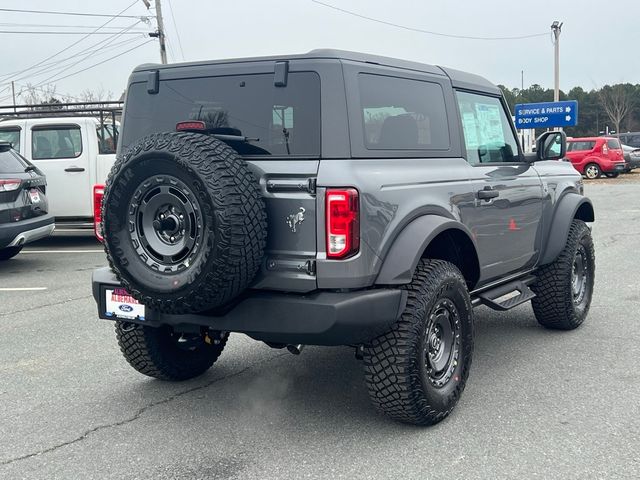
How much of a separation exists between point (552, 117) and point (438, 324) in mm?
29910

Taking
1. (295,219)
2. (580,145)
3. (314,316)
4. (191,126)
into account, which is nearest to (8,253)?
(191,126)

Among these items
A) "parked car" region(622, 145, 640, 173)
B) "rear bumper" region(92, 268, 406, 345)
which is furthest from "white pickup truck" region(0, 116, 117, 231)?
"parked car" region(622, 145, 640, 173)

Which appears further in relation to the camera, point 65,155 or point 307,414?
point 65,155

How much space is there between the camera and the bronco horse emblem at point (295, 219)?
3502 millimetres

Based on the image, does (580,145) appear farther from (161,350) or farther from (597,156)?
(161,350)

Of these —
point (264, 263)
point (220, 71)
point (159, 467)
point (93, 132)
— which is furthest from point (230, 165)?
point (93, 132)

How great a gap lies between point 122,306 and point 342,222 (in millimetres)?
1382

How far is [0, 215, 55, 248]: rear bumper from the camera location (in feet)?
28.7

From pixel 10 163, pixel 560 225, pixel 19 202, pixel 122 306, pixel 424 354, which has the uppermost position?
pixel 10 163

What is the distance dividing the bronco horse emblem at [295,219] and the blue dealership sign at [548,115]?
30.2 metres

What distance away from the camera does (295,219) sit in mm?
3518

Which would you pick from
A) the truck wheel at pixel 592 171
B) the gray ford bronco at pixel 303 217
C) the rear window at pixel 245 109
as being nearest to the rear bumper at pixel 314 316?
the gray ford bronco at pixel 303 217

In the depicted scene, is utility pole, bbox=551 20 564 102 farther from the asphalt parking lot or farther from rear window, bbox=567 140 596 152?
the asphalt parking lot

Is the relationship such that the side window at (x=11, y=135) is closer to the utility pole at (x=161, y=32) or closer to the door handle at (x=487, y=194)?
the door handle at (x=487, y=194)
